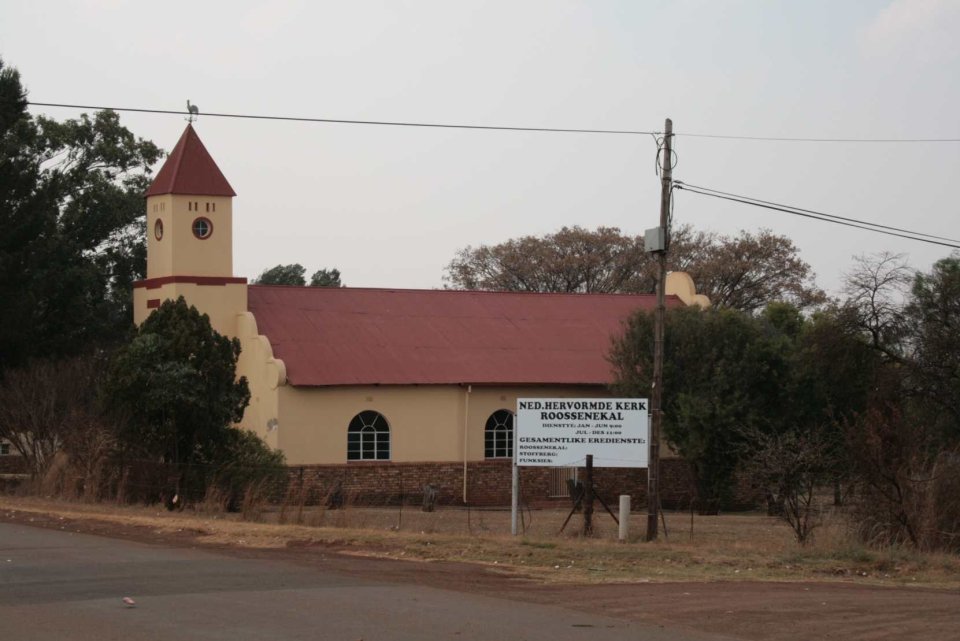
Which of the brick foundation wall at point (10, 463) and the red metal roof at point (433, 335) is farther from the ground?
the red metal roof at point (433, 335)

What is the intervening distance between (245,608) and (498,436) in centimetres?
2836

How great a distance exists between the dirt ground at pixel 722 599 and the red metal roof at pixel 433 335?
2063cm

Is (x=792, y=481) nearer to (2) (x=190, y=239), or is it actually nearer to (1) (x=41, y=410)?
(1) (x=41, y=410)

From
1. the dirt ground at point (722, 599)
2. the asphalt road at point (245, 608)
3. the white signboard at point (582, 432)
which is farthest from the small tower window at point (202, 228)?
the asphalt road at point (245, 608)

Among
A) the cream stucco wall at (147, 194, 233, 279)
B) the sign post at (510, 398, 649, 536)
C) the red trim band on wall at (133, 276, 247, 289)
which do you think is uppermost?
the cream stucco wall at (147, 194, 233, 279)

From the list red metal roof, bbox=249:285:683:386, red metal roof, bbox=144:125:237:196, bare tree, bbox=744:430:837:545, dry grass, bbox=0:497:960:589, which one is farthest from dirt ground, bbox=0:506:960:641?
red metal roof, bbox=144:125:237:196

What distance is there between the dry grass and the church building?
12764 mm

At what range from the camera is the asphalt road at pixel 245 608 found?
37.9 feet

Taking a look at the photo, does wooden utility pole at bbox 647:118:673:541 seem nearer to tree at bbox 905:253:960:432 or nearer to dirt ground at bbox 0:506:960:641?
dirt ground at bbox 0:506:960:641

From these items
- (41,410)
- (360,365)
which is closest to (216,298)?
(360,365)

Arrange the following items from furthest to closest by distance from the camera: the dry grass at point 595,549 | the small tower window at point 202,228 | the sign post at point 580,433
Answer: the small tower window at point 202,228, the sign post at point 580,433, the dry grass at point 595,549

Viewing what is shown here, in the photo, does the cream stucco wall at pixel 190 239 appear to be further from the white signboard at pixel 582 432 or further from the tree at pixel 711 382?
the white signboard at pixel 582 432

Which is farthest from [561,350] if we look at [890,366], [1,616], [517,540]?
[1,616]

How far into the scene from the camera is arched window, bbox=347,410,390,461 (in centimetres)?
3920
